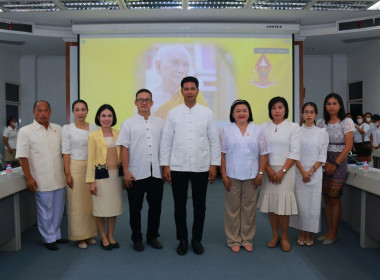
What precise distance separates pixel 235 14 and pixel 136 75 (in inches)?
80.7

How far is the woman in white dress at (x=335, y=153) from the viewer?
303 cm

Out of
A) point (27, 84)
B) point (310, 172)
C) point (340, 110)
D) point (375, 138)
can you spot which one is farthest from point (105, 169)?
point (27, 84)

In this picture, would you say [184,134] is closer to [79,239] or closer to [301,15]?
[79,239]

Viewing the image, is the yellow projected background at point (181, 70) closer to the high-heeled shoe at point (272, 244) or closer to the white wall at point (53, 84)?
the high-heeled shoe at point (272, 244)

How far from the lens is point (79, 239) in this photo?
9.90 ft

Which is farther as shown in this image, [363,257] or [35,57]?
[35,57]

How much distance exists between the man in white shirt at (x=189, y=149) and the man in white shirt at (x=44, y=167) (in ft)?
3.34

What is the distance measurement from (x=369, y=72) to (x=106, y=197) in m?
7.80

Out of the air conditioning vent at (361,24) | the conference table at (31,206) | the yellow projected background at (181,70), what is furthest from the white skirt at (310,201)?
the air conditioning vent at (361,24)

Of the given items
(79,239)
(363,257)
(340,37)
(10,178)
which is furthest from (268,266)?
(340,37)

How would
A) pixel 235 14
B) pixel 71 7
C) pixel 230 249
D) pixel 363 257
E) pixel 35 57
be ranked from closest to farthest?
pixel 363 257
pixel 230 249
pixel 71 7
pixel 235 14
pixel 35 57

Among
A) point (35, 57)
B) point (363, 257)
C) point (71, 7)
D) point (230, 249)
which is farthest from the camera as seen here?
point (35, 57)

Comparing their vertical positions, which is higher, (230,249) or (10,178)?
(10,178)

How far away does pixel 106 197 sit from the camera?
2922 millimetres
